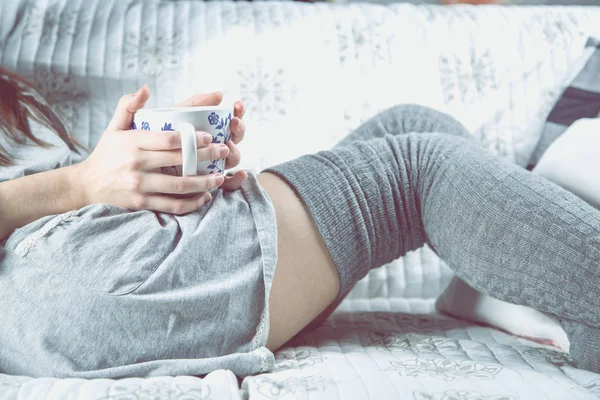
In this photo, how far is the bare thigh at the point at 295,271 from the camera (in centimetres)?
78

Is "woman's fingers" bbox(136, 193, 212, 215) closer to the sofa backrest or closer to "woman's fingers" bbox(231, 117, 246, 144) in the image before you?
"woman's fingers" bbox(231, 117, 246, 144)

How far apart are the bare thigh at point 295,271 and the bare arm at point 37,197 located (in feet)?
0.78

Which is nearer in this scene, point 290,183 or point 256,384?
point 256,384

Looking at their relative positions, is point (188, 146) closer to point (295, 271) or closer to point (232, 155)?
point (232, 155)

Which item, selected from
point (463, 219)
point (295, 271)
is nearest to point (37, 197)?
point (295, 271)

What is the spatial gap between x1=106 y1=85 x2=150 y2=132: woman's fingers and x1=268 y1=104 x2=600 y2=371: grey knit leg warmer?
0.21 m

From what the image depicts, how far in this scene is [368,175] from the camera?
849 mm

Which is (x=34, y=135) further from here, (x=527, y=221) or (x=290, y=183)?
(x=527, y=221)

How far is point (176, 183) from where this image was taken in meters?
0.70

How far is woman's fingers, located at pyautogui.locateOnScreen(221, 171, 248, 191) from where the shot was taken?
Result: 0.79 meters

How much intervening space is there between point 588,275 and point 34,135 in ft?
2.41

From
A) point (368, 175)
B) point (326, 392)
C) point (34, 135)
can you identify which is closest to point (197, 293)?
point (326, 392)

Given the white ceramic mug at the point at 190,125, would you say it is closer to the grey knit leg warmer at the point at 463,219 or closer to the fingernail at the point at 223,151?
the fingernail at the point at 223,151

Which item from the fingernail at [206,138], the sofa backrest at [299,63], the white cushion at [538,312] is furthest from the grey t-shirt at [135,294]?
the sofa backrest at [299,63]
